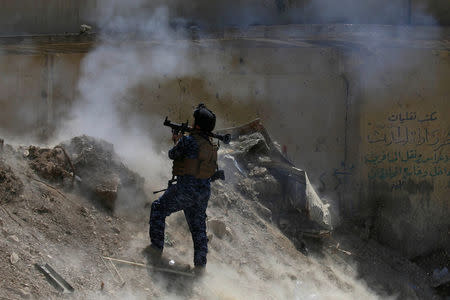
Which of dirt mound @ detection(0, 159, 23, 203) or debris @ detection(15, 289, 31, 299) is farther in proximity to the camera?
dirt mound @ detection(0, 159, 23, 203)

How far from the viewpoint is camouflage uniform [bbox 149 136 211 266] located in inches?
181

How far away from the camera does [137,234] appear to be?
16.8 ft

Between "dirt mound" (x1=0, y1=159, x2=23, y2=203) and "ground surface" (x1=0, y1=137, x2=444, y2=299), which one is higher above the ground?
"dirt mound" (x1=0, y1=159, x2=23, y2=203)


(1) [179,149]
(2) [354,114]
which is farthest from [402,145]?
(1) [179,149]

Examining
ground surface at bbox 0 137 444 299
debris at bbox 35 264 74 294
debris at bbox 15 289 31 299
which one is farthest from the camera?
ground surface at bbox 0 137 444 299

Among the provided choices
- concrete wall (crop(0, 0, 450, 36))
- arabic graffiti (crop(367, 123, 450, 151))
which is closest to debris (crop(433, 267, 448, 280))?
arabic graffiti (crop(367, 123, 450, 151))

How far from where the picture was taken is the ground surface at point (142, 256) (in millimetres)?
4129

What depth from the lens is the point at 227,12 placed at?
10.1m

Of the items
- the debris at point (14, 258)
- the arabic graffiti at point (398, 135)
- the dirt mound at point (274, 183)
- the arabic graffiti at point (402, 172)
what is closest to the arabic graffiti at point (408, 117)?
Answer: the arabic graffiti at point (398, 135)

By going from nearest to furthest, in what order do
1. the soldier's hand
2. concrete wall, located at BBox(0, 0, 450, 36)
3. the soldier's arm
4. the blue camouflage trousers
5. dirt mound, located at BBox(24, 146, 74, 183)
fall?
the soldier's arm → the blue camouflage trousers → the soldier's hand → dirt mound, located at BBox(24, 146, 74, 183) → concrete wall, located at BBox(0, 0, 450, 36)

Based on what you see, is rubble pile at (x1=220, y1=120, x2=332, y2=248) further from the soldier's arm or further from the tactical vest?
the soldier's arm

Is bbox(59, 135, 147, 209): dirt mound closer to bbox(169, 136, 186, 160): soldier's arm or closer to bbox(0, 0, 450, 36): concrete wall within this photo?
bbox(169, 136, 186, 160): soldier's arm

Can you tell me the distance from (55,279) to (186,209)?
4.22 ft

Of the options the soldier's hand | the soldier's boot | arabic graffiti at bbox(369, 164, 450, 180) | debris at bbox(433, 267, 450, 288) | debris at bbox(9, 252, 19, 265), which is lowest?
debris at bbox(433, 267, 450, 288)
